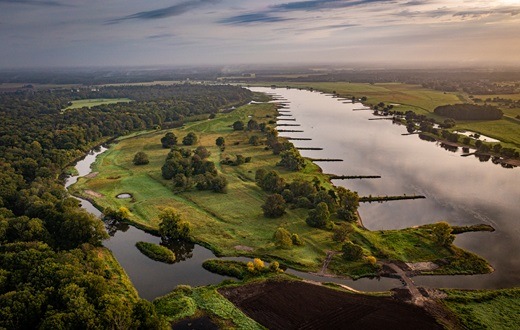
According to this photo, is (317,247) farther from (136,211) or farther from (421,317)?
(136,211)

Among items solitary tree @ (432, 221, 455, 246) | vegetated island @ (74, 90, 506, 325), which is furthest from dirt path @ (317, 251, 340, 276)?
solitary tree @ (432, 221, 455, 246)

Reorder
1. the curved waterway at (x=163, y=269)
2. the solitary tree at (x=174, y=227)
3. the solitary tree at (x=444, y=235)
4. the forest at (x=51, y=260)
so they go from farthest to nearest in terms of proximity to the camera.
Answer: the solitary tree at (x=174, y=227) < the solitary tree at (x=444, y=235) < the curved waterway at (x=163, y=269) < the forest at (x=51, y=260)

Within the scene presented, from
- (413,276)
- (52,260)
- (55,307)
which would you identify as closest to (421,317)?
(413,276)

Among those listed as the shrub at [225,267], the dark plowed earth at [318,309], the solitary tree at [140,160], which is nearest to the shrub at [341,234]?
the dark plowed earth at [318,309]

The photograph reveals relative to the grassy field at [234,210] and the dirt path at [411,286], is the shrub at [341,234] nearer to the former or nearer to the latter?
the grassy field at [234,210]

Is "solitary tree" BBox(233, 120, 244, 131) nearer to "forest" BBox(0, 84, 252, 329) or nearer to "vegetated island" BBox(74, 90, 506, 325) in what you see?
"vegetated island" BBox(74, 90, 506, 325)

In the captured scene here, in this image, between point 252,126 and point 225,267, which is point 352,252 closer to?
point 225,267
